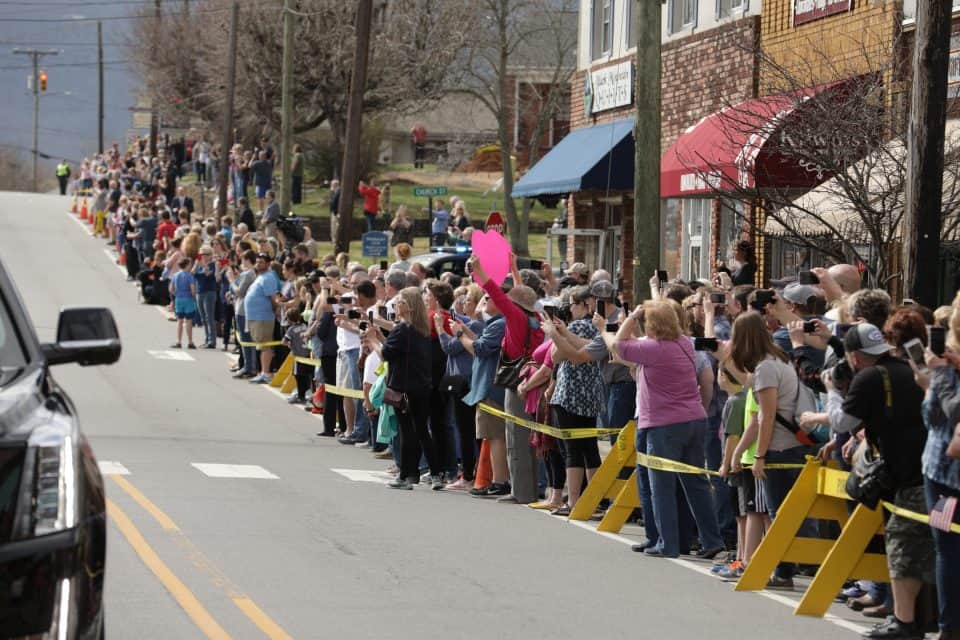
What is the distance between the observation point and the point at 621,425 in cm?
1437

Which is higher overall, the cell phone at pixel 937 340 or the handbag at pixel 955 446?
the cell phone at pixel 937 340

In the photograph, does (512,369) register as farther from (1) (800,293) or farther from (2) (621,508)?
(1) (800,293)

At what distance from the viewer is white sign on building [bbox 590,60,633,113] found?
30.2 meters

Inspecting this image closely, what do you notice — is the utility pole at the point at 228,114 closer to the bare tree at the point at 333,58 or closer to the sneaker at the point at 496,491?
the bare tree at the point at 333,58

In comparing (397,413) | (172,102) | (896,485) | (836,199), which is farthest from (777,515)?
(172,102)

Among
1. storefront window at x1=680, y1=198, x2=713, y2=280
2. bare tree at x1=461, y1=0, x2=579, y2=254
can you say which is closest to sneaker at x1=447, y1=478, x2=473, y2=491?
storefront window at x1=680, y1=198, x2=713, y2=280

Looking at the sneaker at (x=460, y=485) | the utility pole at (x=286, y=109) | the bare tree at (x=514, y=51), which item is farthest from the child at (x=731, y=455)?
the bare tree at (x=514, y=51)

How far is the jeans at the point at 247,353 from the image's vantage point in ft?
87.2

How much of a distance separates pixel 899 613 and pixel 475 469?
25.9 feet

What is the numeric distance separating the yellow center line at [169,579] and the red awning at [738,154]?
21.7 feet

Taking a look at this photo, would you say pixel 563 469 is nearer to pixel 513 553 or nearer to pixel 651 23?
pixel 513 553

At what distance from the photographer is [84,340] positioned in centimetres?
645

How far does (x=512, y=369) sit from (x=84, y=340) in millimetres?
8707

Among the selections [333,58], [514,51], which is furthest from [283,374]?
[514,51]
